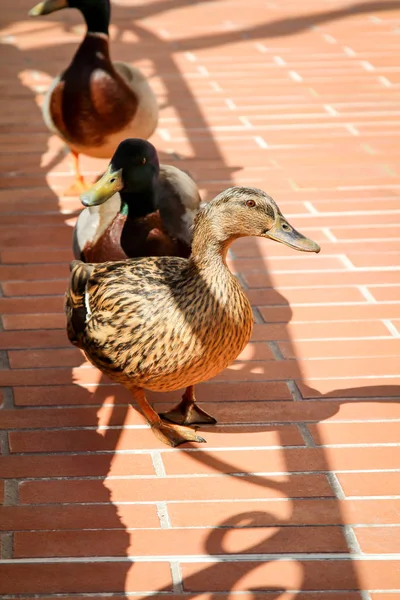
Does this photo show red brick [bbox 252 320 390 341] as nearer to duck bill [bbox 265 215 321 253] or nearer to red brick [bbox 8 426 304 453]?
red brick [bbox 8 426 304 453]

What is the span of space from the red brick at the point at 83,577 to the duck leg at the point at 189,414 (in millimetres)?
602

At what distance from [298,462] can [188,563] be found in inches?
20.0

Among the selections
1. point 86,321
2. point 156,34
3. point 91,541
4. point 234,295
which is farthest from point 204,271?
point 156,34

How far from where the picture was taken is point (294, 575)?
224 centimetres

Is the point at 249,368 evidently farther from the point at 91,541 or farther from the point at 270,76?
the point at 270,76

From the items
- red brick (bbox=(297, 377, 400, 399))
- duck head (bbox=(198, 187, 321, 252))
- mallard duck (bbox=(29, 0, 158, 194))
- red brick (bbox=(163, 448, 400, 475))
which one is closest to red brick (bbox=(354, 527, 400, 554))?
red brick (bbox=(163, 448, 400, 475))

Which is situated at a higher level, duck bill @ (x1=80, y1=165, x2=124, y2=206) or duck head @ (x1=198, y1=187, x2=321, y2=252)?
duck head @ (x1=198, y1=187, x2=321, y2=252)

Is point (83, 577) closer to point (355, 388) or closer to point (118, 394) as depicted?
point (118, 394)

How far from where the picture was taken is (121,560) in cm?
228

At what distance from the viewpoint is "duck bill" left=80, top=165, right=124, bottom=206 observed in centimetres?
299

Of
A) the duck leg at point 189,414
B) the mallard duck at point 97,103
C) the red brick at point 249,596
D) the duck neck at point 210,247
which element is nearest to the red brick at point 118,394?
the duck leg at point 189,414

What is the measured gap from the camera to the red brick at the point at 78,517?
2387 millimetres

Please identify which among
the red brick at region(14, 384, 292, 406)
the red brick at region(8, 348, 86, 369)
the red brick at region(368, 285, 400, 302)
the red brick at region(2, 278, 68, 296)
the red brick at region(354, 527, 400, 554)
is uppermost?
the red brick at region(354, 527, 400, 554)

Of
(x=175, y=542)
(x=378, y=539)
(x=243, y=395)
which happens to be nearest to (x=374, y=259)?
(x=243, y=395)
